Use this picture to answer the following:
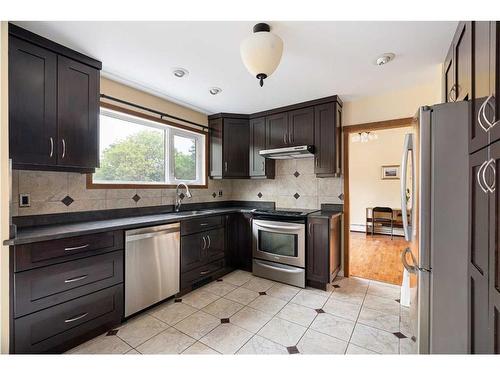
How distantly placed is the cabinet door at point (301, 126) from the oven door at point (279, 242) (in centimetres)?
116

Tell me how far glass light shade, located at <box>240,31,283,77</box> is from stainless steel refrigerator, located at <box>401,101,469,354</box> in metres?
1.00

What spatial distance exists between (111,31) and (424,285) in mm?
2684

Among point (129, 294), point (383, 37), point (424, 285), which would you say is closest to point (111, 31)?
point (383, 37)

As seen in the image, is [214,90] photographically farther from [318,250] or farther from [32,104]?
[318,250]

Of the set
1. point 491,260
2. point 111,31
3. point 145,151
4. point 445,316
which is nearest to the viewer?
point 491,260

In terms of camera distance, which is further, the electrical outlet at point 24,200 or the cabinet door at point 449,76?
the electrical outlet at point 24,200

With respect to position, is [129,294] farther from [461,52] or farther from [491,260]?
[461,52]

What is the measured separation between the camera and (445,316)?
1.23 metres

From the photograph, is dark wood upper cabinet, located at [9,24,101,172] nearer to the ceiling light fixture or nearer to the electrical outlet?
the electrical outlet

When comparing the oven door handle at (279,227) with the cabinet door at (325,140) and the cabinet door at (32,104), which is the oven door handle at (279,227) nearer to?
the cabinet door at (325,140)

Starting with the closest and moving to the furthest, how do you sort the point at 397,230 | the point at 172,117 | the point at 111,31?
the point at 111,31 → the point at 172,117 → the point at 397,230

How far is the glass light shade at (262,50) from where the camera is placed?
1.52 m

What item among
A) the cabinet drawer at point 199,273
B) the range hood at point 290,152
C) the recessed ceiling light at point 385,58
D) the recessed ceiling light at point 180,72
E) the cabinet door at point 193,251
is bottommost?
the cabinet drawer at point 199,273

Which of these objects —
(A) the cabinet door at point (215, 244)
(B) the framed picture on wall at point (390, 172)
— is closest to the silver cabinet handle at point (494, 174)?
(A) the cabinet door at point (215, 244)
